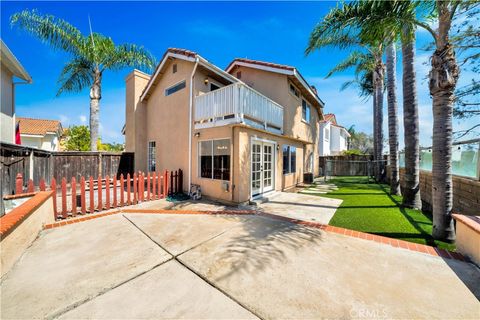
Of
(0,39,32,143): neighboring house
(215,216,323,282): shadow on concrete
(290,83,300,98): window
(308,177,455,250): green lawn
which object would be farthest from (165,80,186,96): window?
(308,177,455,250): green lawn

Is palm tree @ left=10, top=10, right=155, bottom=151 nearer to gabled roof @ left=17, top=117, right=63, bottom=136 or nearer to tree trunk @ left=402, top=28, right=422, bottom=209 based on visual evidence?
gabled roof @ left=17, top=117, right=63, bottom=136

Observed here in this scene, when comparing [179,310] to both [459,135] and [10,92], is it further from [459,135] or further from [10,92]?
[10,92]

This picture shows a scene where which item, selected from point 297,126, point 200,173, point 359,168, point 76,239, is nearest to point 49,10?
point 200,173

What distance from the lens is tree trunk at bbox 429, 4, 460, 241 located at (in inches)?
185

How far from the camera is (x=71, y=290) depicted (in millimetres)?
2670

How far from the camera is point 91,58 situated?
43.4 feet

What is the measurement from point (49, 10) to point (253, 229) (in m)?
16.3

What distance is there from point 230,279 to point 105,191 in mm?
7772

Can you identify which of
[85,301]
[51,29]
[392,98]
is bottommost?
[85,301]

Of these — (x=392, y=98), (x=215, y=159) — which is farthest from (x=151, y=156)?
(x=392, y=98)

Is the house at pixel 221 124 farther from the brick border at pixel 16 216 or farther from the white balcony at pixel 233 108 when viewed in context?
the brick border at pixel 16 216

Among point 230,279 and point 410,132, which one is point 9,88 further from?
point 410,132

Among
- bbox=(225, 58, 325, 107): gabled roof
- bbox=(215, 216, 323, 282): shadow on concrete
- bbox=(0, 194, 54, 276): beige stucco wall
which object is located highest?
bbox=(225, 58, 325, 107): gabled roof

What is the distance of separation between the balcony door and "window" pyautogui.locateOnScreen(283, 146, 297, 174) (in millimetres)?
1606
